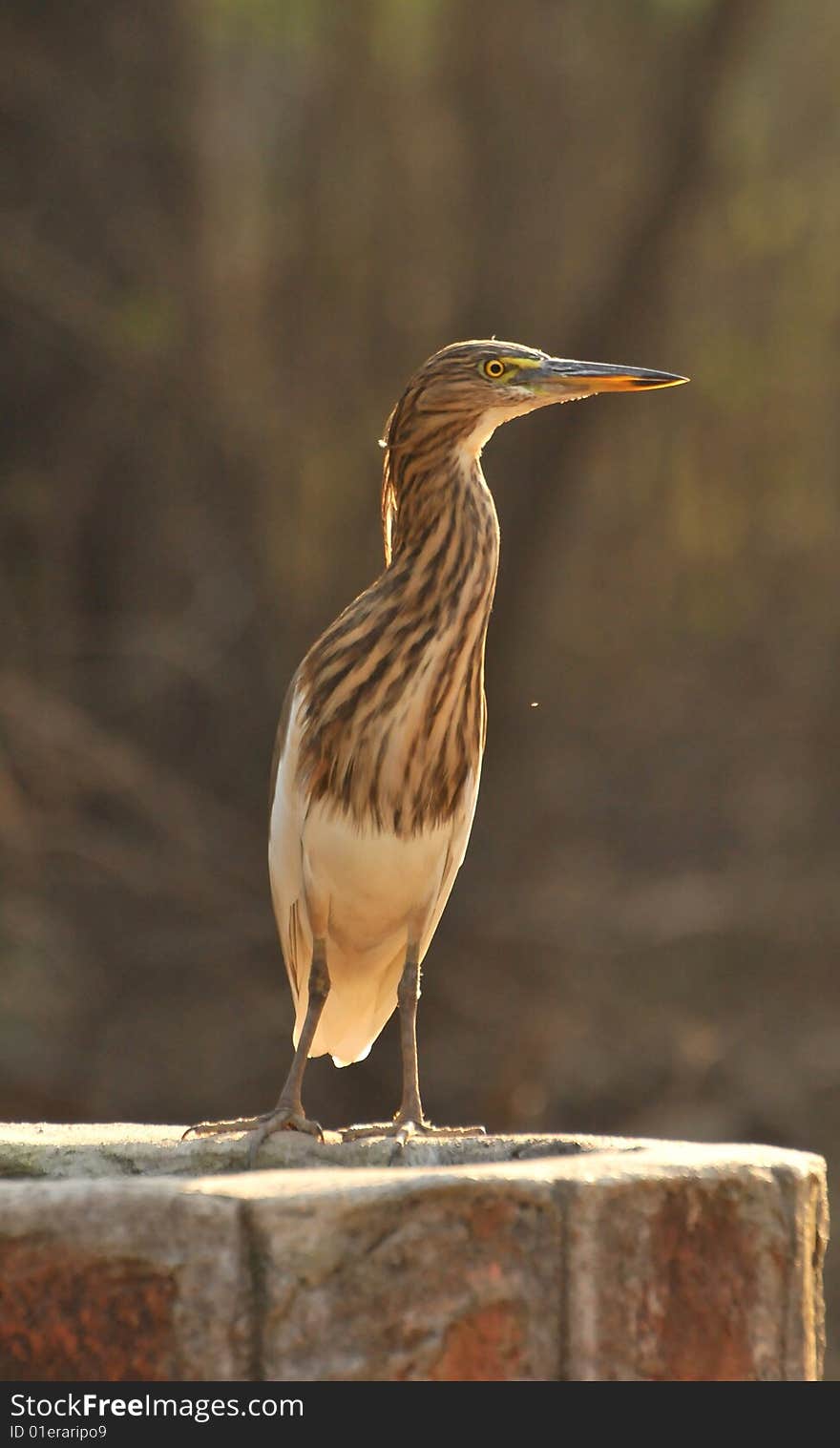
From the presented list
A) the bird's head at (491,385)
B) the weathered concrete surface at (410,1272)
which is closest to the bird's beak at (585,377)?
the bird's head at (491,385)

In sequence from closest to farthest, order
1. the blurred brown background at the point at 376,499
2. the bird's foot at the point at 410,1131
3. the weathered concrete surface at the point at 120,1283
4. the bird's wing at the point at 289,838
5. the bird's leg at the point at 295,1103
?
the weathered concrete surface at the point at 120,1283 < the bird's leg at the point at 295,1103 < the bird's foot at the point at 410,1131 < the bird's wing at the point at 289,838 < the blurred brown background at the point at 376,499

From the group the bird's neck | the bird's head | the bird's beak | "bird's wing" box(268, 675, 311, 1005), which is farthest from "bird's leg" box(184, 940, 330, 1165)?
the bird's beak

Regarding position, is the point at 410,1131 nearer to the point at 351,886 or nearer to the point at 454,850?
the point at 351,886

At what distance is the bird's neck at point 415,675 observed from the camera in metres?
4.17

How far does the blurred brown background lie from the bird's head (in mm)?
4012

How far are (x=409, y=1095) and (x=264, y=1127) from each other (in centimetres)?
50

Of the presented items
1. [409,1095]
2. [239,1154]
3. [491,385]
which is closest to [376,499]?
[491,385]

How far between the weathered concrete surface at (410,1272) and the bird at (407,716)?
1110 millimetres

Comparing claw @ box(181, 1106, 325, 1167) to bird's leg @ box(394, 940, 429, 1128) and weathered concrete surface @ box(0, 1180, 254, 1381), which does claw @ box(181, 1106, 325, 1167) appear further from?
weathered concrete surface @ box(0, 1180, 254, 1381)

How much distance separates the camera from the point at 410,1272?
274 centimetres

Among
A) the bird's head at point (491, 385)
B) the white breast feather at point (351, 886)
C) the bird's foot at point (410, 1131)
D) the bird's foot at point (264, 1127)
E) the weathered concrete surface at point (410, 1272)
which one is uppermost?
the bird's head at point (491, 385)

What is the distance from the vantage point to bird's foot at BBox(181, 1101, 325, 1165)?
12.2 feet

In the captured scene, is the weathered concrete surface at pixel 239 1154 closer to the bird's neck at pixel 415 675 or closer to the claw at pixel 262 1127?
the claw at pixel 262 1127
